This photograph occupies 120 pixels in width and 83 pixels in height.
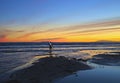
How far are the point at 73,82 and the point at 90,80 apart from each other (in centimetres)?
114

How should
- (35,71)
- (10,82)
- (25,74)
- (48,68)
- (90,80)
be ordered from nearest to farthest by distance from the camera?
(10,82) → (90,80) → (25,74) → (35,71) → (48,68)

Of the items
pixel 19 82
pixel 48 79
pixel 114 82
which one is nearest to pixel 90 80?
pixel 114 82

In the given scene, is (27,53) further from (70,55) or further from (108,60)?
(108,60)

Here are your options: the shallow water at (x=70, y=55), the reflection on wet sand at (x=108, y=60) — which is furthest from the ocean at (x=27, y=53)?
the reflection on wet sand at (x=108, y=60)

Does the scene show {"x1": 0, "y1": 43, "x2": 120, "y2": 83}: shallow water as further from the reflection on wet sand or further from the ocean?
the reflection on wet sand

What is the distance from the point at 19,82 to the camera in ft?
39.7

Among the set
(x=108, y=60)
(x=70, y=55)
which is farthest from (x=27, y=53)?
(x=108, y=60)

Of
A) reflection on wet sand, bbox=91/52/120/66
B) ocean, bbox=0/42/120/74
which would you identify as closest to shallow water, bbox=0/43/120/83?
ocean, bbox=0/42/120/74

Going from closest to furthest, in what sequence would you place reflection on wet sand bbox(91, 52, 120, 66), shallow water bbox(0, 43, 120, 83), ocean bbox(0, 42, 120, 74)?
shallow water bbox(0, 43, 120, 83) → ocean bbox(0, 42, 120, 74) → reflection on wet sand bbox(91, 52, 120, 66)

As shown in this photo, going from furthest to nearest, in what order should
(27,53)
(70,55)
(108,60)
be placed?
(27,53) → (70,55) → (108,60)

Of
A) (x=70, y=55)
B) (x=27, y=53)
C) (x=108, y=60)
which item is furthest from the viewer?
(x=27, y=53)

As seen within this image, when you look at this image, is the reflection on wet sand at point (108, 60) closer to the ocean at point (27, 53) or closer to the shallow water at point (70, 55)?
the shallow water at point (70, 55)

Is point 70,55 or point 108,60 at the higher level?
point 70,55

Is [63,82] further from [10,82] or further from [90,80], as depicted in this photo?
[10,82]
